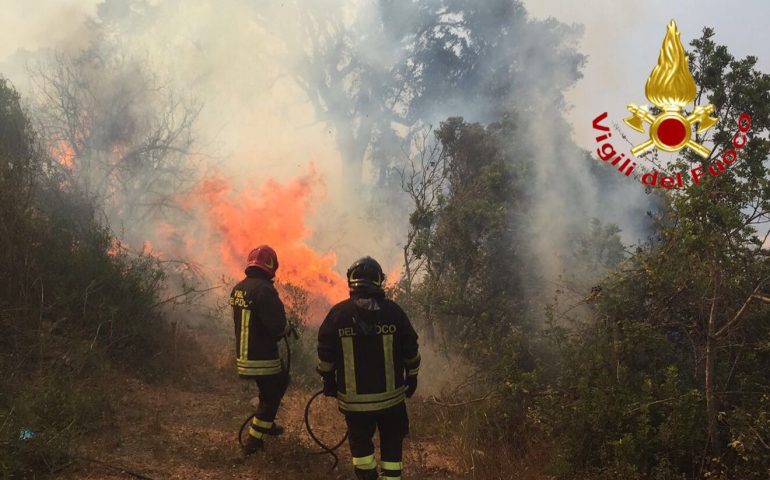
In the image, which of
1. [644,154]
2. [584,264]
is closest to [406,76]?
[584,264]

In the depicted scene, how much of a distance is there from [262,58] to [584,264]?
21.3m

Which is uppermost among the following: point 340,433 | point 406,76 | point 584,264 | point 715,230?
point 406,76

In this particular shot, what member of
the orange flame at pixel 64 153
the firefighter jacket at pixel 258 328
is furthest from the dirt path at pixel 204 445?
the orange flame at pixel 64 153

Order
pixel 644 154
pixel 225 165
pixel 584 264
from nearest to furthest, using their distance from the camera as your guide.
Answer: pixel 644 154
pixel 584 264
pixel 225 165

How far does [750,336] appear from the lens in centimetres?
532

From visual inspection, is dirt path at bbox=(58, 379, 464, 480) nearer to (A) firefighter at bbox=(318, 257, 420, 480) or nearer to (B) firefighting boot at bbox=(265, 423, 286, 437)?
(B) firefighting boot at bbox=(265, 423, 286, 437)

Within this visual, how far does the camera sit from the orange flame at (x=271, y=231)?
46.4 ft

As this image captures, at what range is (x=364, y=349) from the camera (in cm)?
394

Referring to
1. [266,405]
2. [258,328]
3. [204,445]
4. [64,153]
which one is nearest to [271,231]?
[64,153]

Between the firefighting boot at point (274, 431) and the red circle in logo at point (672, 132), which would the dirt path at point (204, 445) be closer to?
the firefighting boot at point (274, 431)

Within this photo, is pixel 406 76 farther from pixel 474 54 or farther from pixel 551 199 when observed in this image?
pixel 551 199

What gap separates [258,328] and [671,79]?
498cm

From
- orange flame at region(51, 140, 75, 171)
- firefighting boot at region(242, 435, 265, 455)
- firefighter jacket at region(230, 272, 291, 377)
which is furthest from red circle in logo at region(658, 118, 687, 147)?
orange flame at region(51, 140, 75, 171)

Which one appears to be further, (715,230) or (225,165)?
(225,165)
